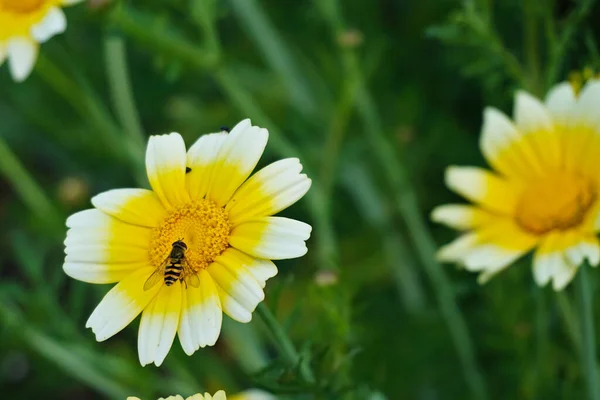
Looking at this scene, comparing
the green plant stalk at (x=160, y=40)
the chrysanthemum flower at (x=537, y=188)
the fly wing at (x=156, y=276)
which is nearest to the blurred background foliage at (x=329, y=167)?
the green plant stalk at (x=160, y=40)

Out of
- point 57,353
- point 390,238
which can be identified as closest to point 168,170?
point 57,353

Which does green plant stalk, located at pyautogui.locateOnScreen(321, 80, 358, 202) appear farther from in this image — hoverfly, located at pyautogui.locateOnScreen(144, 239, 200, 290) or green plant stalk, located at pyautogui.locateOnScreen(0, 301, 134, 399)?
hoverfly, located at pyautogui.locateOnScreen(144, 239, 200, 290)

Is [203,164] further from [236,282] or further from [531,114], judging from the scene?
[531,114]

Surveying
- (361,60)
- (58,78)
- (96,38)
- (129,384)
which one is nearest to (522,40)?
(361,60)

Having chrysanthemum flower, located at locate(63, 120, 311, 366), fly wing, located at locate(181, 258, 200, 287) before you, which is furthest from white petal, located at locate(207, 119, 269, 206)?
fly wing, located at locate(181, 258, 200, 287)

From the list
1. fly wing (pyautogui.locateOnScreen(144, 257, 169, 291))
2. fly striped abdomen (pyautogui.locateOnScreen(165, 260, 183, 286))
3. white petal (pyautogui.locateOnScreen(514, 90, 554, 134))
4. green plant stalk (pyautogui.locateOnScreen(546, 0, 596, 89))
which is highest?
green plant stalk (pyautogui.locateOnScreen(546, 0, 596, 89))

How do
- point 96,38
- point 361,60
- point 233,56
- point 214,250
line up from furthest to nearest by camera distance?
point 96,38
point 233,56
point 361,60
point 214,250

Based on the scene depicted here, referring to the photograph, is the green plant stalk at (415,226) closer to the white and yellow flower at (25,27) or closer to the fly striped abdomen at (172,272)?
the white and yellow flower at (25,27)

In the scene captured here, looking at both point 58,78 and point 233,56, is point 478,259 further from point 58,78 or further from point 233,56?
point 233,56
